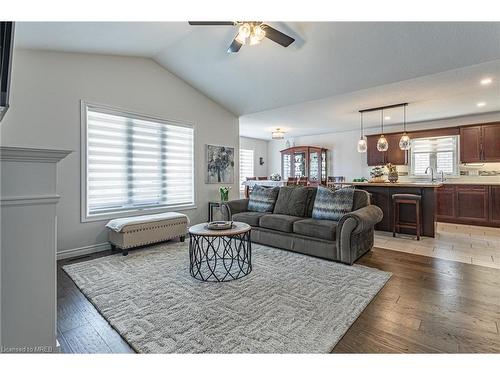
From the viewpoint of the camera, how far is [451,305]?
2098 millimetres

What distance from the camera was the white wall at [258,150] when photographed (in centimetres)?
907

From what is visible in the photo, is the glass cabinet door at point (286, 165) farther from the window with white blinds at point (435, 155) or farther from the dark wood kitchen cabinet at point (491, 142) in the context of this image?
the dark wood kitchen cabinet at point (491, 142)

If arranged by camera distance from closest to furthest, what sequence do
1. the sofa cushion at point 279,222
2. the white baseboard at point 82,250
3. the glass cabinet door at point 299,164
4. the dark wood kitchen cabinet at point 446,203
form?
1. the white baseboard at point 82,250
2. the sofa cushion at point 279,222
3. the dark wood kitchen cabinet at point 446,203
4. the glass cabinet door at point 299,164

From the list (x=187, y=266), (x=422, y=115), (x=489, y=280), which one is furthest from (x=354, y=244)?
(x=422, y=115)

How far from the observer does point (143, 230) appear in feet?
11.8

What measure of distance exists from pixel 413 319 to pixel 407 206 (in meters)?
3.17

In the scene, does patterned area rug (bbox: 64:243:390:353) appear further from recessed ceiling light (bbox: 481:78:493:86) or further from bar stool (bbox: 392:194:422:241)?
recessed ceiling light (bbox: 481:78:493:86)

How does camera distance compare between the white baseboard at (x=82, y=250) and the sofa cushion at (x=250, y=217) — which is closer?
the white baseboard at (x=82, y=250)

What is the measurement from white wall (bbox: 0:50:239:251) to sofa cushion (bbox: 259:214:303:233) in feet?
7.96

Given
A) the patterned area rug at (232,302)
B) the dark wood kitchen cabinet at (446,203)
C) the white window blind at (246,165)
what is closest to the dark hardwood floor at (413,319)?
the patterned area rug at (232,302)

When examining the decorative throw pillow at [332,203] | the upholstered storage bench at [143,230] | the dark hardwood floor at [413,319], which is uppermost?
the decorative throw pillow at [332,203]

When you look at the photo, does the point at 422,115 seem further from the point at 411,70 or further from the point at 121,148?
the point at 121,148

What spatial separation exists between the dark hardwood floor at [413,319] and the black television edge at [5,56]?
60.9 inches
